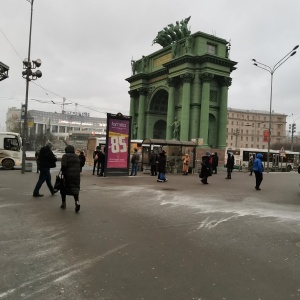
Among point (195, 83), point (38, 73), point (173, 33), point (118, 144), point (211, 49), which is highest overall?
point (173, 33)

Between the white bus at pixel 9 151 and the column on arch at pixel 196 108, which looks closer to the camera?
the white bus at pixel 9 151

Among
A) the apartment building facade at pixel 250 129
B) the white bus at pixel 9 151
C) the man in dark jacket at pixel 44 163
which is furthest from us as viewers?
the apartment building facade at pixel 250 129

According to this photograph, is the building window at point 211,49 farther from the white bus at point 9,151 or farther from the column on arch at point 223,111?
the white bus at point 9,151

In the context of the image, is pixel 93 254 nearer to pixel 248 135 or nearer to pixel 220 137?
pixel 220 137

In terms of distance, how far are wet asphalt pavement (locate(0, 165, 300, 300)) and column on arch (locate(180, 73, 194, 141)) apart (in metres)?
28.3

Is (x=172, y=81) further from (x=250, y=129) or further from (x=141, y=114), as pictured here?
(x=250, y=129)

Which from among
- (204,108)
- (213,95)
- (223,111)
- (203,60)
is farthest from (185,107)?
(203,60)

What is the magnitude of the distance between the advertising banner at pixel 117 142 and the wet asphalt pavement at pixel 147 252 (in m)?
9.78

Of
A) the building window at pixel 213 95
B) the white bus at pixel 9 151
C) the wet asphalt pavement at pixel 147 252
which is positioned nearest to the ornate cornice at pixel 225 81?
the building window at pixel 213 95

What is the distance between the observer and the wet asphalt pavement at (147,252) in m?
3.97

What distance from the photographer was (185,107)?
37688mm

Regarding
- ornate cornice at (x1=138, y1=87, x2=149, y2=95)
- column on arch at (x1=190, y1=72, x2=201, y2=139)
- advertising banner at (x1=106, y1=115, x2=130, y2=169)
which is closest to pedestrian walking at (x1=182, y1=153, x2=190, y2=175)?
advertising banner at (x1=106, y1=115, x2=130, y2=169)

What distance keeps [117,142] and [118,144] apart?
0.13 meters

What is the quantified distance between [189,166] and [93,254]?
2179cm
